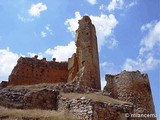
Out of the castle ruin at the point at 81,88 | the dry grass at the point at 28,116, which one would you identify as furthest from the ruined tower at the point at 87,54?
the dry grass at the point at 28,116

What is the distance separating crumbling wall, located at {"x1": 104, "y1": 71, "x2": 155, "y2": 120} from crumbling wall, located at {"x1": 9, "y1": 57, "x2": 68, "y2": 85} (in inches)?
269

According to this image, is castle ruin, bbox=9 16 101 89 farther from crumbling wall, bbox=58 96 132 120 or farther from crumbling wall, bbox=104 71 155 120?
crumbling wall, bbox=58 96 132 120

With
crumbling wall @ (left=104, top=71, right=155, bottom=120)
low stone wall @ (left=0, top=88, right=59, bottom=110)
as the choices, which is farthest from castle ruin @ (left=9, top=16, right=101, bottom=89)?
low stone wall @ (left=0, top=88, right=59, bottom=110)

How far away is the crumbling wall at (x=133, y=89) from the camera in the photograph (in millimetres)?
25766

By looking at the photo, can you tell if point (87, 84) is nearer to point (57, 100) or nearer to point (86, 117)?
point (57, 100)

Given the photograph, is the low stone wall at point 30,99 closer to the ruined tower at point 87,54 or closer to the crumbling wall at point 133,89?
the ruined tower at point 87,54

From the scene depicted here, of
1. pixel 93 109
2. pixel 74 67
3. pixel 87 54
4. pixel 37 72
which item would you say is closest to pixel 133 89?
pixel 87 54

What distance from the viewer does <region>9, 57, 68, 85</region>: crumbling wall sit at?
30.7 metres

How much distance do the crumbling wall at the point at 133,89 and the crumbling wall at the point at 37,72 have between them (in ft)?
22.4

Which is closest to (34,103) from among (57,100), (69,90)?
(57,100)

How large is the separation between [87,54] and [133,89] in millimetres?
5288

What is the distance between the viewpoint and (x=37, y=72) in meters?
31.9

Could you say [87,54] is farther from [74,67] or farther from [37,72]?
[37,72]

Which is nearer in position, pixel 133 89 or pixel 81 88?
pixel 81 88
